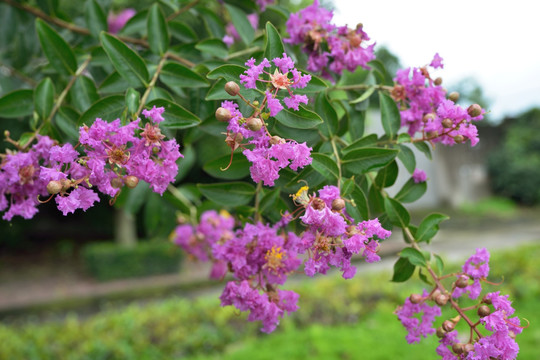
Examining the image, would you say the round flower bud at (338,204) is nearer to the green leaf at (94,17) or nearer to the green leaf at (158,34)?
the green leaf at (158,34)

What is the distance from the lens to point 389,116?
3.55 ft

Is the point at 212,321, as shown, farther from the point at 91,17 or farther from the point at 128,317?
the point at 91,17

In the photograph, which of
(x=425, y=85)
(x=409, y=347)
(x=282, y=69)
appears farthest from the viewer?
(x=409, y=347)

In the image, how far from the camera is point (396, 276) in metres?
1.07

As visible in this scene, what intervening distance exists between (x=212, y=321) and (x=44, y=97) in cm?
381

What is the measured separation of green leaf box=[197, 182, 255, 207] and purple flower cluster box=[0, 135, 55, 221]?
348mm

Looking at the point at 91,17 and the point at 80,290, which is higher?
the point at 91,17

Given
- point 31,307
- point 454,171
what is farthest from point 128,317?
point 454,171

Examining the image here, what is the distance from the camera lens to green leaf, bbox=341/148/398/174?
0.95 meters

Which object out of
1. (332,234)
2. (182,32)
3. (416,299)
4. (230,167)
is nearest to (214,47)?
(182,32)

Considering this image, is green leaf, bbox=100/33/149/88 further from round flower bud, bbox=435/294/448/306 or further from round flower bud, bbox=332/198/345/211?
round flower bud, bbox=435/294/448/306

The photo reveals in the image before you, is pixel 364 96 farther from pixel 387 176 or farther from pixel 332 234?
pixel 332 234

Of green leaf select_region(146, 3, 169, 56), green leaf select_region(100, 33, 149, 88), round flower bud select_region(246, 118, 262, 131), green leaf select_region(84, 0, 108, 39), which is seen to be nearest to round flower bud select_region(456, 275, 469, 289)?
round flower bud select_region(246, 118, 262, 131)

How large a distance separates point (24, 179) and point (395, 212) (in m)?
0.78
